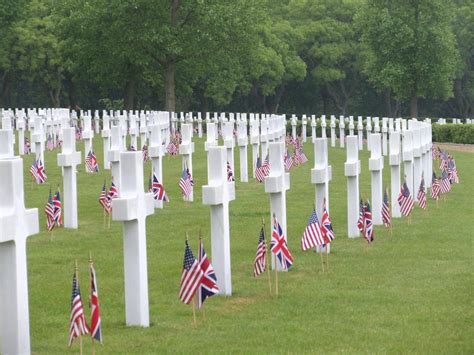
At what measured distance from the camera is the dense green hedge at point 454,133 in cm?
5906

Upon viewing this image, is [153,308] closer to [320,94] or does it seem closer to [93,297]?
[93,297]

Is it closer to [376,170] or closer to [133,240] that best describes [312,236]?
[133,240]

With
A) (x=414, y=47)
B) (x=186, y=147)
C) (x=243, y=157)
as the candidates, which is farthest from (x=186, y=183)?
(x=414, y=47)

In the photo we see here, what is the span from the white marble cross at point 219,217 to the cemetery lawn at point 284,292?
0.33 meters

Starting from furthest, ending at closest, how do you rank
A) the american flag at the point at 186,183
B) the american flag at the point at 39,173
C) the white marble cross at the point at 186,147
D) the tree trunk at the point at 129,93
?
the tree trunk at the point at 129,93
the american flag at the point at 39,173
the white marble cross at the point at 186,147
the american flag at the point at 186,183

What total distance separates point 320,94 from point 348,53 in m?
8.96

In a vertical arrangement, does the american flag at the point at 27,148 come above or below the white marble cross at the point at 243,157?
above

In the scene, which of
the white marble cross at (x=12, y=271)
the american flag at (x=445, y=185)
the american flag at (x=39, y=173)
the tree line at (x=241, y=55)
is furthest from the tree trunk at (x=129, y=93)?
the white marble cross at (x=12, y=271)

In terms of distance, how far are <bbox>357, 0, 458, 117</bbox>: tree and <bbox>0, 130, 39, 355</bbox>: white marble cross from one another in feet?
192

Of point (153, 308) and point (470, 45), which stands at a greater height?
point (470, 45)

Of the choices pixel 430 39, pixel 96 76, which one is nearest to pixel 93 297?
pixel 430 39

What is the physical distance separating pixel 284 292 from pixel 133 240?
2933 millimetres

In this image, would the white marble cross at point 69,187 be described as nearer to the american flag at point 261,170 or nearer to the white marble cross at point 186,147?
the white marble cross at point 186,147

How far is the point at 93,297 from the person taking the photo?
12141 mm
